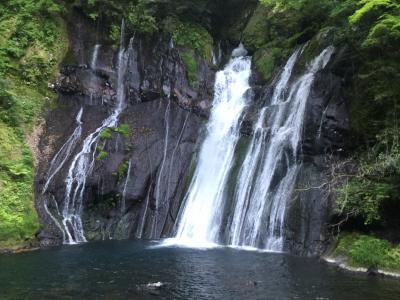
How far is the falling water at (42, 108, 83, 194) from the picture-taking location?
1990 centimetres

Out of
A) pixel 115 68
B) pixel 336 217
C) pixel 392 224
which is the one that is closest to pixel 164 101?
pixel 115 68

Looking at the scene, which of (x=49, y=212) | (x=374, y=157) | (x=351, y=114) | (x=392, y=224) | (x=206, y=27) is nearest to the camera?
(x=392, y=224)

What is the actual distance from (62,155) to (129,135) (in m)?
3.30

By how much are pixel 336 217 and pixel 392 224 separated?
1.83 m

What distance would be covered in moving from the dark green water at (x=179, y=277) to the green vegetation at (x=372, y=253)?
76cm

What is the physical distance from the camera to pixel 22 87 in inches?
879

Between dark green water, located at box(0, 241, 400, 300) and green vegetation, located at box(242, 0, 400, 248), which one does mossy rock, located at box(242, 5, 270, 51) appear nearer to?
green vegetation, located at box(242, 0, 400, 248)

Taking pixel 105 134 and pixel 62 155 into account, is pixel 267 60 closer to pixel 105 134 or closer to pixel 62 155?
pixel 105 134

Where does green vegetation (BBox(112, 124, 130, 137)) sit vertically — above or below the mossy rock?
below

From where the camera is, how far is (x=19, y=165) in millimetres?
19188

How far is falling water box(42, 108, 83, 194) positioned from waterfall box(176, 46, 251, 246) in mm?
5808

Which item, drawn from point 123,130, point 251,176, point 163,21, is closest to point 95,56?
point 163,21

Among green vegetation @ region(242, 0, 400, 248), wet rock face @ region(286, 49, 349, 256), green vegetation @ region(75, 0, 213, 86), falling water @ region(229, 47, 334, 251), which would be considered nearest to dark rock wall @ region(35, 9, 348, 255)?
wet rock face @ region(286, 49, 349, 256)

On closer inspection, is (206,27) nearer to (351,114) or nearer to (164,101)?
(164,101)
